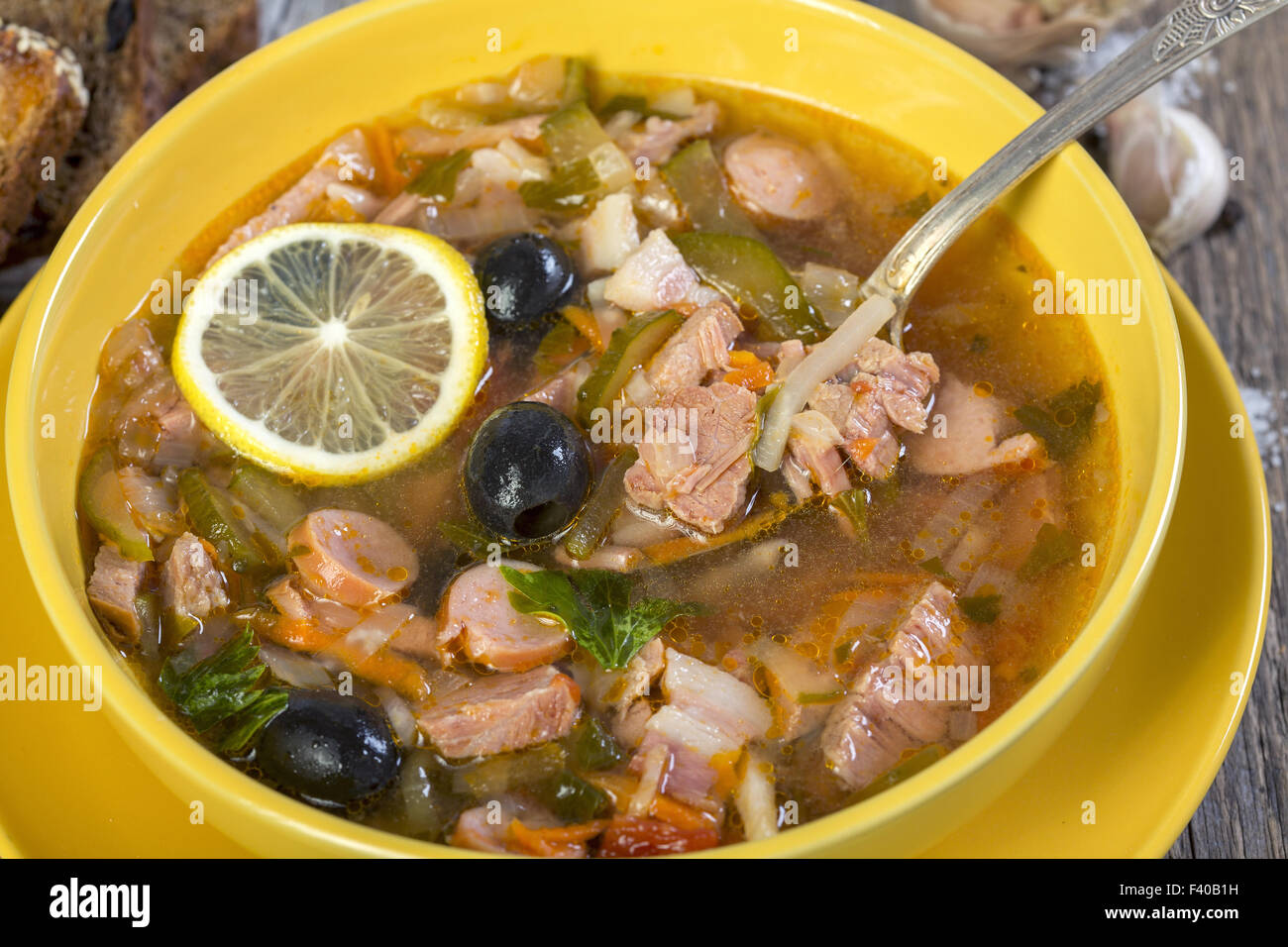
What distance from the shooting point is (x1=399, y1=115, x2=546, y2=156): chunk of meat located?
309cm

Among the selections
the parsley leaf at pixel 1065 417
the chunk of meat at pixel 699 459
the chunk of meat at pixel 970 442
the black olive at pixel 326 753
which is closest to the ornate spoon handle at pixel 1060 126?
the chunk of meat at pixel 970 442

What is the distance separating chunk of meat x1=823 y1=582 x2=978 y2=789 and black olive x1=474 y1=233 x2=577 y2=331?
1104mm

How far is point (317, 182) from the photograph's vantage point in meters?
2.99

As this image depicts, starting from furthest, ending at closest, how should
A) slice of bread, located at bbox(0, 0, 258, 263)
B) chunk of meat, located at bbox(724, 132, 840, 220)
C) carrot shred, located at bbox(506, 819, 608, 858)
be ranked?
slice of bread, located at bbox(0, 0, 258, 263) → chunk of meat, located at bbox(724, 132, 840, 220) → carrot shred, located at bbox(506, 819, 608, 858)

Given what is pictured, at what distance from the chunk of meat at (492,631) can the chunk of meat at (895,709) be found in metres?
0.56

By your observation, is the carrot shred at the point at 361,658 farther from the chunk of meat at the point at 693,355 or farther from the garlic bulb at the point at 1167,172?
the garlic bulb at the point at 1167,172

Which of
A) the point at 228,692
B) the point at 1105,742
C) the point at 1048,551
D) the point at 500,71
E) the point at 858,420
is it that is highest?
the point at 500,71

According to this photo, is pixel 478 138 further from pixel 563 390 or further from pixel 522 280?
pixel 563 390

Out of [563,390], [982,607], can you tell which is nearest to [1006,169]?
[982,607]

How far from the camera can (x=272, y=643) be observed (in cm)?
232

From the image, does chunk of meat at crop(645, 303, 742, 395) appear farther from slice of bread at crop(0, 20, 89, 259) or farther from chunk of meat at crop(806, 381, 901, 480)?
slice of bread at crop(0, 20, 89, 259)

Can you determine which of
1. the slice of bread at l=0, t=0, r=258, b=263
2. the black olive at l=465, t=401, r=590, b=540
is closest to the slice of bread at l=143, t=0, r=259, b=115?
the slice of bread at l=0, t=0, r=258, b=263

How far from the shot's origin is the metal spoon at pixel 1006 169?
2.48 meters

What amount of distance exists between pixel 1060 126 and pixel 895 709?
4.38 feet
